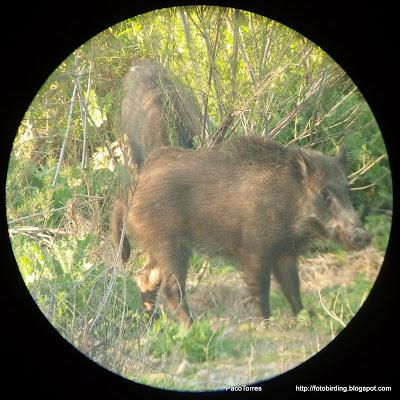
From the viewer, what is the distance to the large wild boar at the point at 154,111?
4371 millimetres

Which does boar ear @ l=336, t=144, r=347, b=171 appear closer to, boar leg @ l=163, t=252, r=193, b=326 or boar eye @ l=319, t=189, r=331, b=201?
boar eye @ l=319, t=189, r=331, b=201

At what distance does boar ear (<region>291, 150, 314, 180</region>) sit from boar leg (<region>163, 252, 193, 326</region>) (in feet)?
2.62

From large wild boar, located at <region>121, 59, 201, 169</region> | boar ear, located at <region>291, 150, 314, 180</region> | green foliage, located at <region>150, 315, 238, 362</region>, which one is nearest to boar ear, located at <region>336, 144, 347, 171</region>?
boar ear, located at <region>291, 150, 314, 180</region>

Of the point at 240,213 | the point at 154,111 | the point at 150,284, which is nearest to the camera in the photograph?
the point at 240,213

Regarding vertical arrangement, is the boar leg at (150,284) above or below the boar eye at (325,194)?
below

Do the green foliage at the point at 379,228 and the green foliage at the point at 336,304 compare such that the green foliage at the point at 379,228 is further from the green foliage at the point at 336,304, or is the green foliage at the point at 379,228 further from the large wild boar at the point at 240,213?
the green foliage at the point at 336,304

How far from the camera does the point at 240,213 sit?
4234 mm

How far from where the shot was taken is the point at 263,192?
4227mm

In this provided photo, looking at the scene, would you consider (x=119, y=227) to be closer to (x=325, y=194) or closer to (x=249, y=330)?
(x=249, y=330)

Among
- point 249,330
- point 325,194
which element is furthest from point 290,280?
point 325,194

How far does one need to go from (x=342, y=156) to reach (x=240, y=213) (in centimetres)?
66

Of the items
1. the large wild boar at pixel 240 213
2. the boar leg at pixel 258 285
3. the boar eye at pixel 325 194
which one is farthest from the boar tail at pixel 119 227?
the boar eye at pixel 325 194

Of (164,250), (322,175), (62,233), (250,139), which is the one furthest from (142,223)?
(322,175)

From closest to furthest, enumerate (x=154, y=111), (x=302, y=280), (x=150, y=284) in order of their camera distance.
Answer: (x=302, y=280) → (x=150, y=284) → (x=154, y=111)
